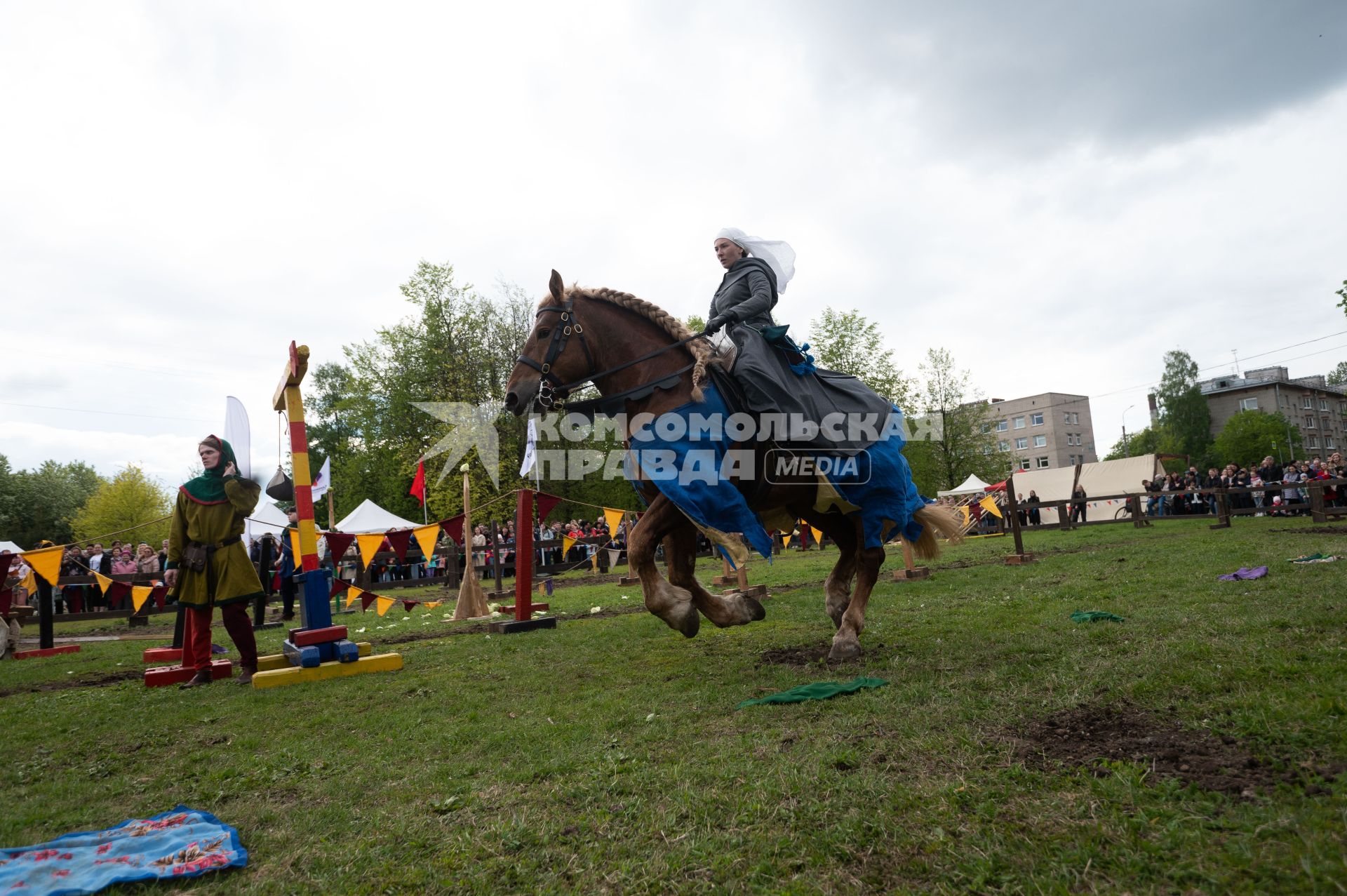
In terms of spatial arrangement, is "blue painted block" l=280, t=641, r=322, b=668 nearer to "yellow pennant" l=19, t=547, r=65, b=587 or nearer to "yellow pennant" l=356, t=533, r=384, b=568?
"yellow pennant" l=19, t=547, r=65, b=587

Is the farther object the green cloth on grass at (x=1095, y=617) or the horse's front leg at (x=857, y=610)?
the green cloth on grass at (x=1095, y=617)

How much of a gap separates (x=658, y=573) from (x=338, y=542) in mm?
8834

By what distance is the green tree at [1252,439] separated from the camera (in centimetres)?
7619

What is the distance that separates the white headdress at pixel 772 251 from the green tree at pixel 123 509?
55850 millimetres

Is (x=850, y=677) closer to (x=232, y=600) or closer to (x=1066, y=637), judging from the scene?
(x=1066, y=637)

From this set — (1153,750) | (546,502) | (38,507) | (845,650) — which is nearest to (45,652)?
(546,502)

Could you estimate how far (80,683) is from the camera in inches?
284

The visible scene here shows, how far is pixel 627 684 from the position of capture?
5.20 m

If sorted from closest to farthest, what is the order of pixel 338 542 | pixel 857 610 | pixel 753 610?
pixel 753 610
pixel 857 610
pixel 338 542

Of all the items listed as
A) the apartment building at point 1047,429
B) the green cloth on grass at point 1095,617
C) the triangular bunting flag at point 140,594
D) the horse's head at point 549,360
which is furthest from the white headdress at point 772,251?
the apartment building at point 1047,429

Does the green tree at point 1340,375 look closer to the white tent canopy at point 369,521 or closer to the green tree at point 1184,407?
the green tree at point 1184,407

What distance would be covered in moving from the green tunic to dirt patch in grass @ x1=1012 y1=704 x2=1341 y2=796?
6.35 meters

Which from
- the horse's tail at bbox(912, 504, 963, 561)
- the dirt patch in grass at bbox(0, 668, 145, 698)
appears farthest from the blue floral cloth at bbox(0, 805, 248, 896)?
the horse's tail at bbox(912, 504, 963, 561)

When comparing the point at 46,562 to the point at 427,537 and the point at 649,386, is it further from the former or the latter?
the point at 649,386
